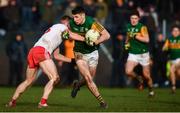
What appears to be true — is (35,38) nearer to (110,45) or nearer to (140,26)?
(110,45)

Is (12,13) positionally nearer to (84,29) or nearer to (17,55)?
(17,55)

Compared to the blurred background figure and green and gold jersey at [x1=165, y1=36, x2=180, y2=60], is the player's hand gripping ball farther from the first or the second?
the blurred background figure

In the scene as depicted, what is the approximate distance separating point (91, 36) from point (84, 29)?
24.9 inches

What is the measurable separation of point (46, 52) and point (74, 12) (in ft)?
4.01

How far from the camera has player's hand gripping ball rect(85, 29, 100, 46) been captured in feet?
54.3

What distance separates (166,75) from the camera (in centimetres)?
3086

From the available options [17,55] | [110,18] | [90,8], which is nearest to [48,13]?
[90,8]

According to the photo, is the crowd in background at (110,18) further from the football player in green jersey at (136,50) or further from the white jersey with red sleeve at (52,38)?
the white jersey with red sleeve at (52,38)

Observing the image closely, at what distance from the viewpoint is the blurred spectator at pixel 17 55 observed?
2896cm

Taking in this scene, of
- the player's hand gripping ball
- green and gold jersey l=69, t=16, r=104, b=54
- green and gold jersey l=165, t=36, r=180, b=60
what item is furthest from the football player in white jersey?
green and gold jersey l=165, t=36, r=180, b=60

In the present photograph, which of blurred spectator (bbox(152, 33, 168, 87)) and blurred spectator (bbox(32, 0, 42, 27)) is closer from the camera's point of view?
blurred spectator (bbox(32, 0, 42, 27))

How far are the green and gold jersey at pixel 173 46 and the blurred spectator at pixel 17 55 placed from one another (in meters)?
6.35

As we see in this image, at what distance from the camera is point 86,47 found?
1781 centimetres

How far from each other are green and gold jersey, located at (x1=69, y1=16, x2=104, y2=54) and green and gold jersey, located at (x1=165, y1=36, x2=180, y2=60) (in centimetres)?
881
